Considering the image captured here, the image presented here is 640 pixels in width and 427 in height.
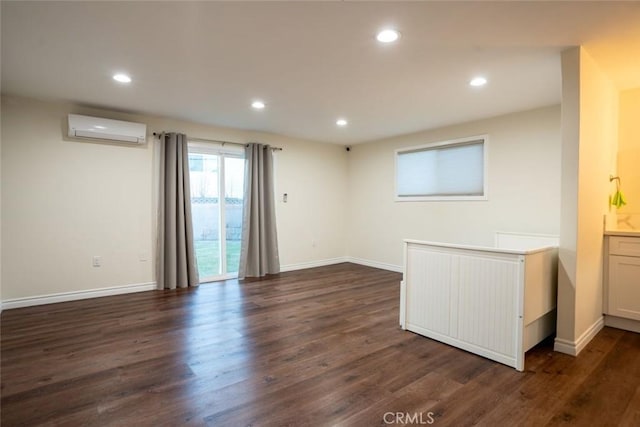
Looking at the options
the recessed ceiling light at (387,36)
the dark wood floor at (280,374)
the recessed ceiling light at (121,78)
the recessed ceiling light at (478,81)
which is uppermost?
the recessed ceiling light at (478,81)

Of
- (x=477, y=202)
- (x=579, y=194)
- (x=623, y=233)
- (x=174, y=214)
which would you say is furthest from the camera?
(x=477, y=202)

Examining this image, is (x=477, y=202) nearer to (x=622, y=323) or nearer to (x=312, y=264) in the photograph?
(x=622, y=323)

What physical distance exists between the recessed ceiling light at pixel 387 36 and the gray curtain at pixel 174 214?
3440mm

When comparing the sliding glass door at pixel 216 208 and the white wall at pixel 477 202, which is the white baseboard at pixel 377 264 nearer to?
the white wall at pixel 477 202

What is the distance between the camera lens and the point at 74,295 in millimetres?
4176

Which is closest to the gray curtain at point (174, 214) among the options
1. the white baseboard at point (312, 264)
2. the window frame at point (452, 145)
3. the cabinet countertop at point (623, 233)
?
the white baseboard at point (312, 264)

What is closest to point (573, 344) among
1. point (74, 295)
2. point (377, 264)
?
point (377, 264)

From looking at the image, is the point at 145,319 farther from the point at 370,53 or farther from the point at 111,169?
the point at 370,53

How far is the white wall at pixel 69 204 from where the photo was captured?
12.5 ft

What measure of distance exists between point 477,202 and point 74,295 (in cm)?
563

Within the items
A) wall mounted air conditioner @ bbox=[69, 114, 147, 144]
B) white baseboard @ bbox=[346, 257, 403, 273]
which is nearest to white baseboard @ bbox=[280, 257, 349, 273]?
white baseboard @ bbox=[346, 257, 403, 273]

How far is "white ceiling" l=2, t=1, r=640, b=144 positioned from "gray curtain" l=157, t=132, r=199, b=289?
28.1 inches

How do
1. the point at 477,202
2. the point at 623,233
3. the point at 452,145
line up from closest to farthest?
1. the point at 623,233
2. the point at 477,202
3. the point at 452,145

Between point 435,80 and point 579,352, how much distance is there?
2.73 m
